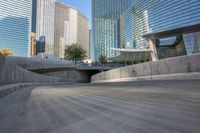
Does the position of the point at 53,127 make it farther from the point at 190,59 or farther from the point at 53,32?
the point at 53,32

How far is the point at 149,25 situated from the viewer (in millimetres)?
115000

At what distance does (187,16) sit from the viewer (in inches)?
3447

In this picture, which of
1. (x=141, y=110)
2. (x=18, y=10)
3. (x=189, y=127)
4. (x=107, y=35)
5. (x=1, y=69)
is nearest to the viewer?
(x=189, y=127)

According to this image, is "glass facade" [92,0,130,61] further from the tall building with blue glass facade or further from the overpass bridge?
the overpass bridge

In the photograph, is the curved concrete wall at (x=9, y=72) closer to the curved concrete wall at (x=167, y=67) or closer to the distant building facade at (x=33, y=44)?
the curved concrete wall at (x=167, y=67)

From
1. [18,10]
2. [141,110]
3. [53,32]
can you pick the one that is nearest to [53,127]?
[141,110]

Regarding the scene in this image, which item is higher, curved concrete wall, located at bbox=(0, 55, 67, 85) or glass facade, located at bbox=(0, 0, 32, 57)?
glass facade, located at bbox=(0, 0, 32, 57)

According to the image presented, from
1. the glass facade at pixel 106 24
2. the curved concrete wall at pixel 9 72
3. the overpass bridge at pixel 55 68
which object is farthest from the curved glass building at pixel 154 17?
the curved concrete wall at pixel 9 72

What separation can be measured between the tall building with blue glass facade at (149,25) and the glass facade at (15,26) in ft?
212

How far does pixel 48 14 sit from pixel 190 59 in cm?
19855

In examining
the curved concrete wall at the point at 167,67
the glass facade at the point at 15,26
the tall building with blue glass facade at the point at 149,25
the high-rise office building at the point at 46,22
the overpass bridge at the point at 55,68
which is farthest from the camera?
the high-rise office building at the point at 46,22

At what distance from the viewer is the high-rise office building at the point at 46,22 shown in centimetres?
18949

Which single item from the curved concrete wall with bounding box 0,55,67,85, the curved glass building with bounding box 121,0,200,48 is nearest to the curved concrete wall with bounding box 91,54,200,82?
the curved concrete wall with bounding box 0,55,67,85

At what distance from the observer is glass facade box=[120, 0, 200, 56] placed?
81.9m
